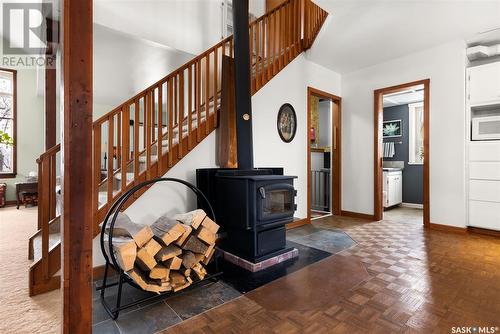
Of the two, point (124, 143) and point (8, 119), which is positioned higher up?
point (8, 119)

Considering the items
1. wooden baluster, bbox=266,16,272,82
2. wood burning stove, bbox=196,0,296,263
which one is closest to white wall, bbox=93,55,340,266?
wooden baluster, bbox=266,16,272,82

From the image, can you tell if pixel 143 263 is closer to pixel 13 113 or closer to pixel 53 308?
pixel 53 308

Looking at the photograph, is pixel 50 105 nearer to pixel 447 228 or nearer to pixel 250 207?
pixel 250 207

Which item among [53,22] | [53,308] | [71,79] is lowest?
[53,308]

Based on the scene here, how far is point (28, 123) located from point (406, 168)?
9.30 meters

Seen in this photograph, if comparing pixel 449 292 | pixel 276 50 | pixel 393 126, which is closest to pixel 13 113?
pixel 276 50

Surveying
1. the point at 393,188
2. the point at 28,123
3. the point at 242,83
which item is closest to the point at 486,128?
the point at 393,188

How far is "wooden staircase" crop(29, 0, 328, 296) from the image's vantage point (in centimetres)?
202

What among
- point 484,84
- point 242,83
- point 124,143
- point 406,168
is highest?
point 484,84

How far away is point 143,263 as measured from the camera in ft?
5.70

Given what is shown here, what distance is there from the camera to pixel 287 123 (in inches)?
153

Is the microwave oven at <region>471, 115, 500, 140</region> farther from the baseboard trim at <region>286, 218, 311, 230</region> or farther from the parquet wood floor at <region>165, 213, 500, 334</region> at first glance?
the baseboard trim at <region>286, 218, 311, 230</region>

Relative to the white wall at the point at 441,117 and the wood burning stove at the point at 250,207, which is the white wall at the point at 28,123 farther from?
the white wall at the point at 441,117

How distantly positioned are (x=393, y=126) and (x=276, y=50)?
3.89 meters
